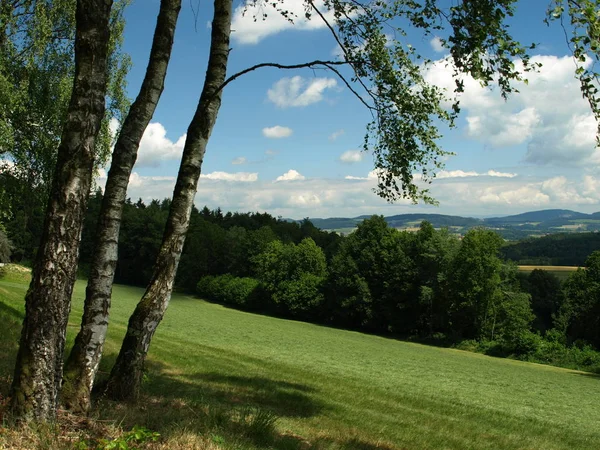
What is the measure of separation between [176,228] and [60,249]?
2.51m

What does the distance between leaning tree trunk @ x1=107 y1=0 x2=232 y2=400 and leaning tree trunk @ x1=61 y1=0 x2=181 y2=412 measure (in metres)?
0.68

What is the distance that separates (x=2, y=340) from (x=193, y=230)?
85253mm

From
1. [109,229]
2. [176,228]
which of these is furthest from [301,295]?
[109,229]

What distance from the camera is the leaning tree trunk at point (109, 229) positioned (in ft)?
19.2

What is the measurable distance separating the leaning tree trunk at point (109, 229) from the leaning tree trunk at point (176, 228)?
68 centimetres

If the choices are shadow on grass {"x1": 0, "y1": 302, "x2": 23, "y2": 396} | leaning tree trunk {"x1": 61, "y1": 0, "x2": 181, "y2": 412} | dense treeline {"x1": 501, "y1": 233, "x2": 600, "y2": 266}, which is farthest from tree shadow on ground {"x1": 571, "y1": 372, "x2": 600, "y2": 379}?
dense treeline {"x1": 501, "y1": 233, "x2": 600, "y2": 266}

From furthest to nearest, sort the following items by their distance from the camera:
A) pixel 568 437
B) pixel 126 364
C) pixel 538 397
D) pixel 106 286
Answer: pixel 538 397 < pixel 568 437 < pixel 126 364 < pixel 106 286

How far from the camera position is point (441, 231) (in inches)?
2425

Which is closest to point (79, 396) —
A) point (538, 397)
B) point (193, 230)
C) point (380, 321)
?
point (538, 397)

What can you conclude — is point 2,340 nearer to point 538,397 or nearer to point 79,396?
point 79,396

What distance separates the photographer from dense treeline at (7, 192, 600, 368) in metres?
53.3

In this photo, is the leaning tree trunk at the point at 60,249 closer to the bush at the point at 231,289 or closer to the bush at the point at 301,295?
the bush at the point at 301,295

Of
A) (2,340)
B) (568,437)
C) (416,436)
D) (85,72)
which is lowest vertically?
(568,437)

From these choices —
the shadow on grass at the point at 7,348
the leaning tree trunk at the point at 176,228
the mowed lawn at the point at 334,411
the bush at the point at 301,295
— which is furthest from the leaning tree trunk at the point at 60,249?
the bush at the point at 301,295
